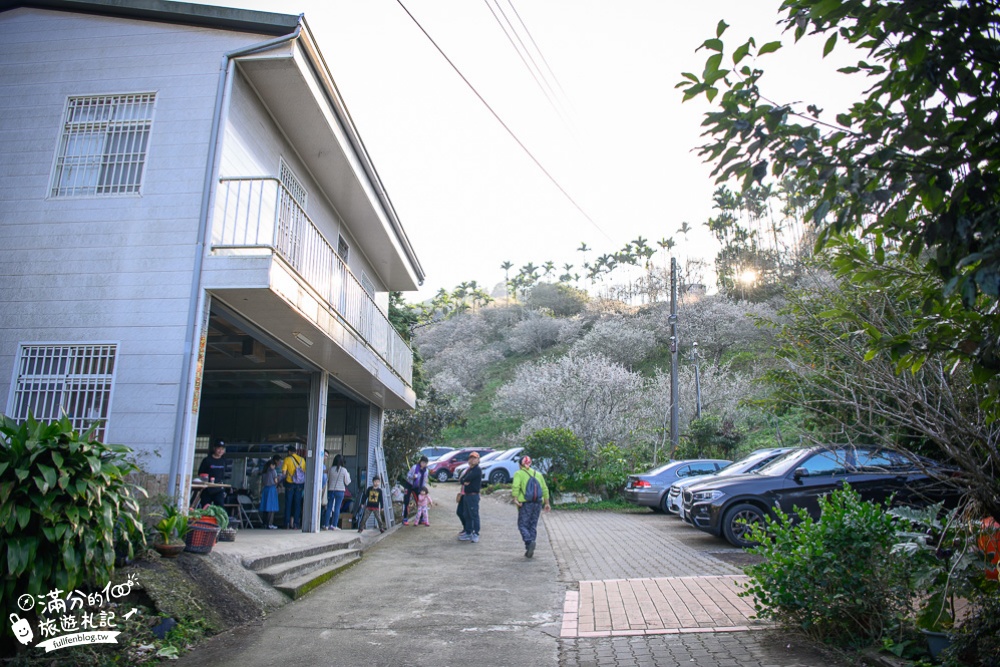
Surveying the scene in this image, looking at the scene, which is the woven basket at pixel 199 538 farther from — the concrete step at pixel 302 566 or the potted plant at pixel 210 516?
the concrete step at pixel 302 566

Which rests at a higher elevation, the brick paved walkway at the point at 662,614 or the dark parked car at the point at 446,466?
the dark parked car at the point at 446,466

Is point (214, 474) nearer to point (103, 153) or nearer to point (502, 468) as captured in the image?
point (103, 153)

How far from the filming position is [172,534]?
6.62 m

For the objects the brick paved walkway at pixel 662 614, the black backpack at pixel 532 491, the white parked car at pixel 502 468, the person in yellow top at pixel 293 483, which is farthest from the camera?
the white parked car at pixel 502 468

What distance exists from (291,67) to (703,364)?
108ft

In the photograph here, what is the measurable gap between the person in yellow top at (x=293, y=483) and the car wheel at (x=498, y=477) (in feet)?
46.1

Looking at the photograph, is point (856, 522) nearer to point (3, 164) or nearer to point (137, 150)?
point (137, 150)

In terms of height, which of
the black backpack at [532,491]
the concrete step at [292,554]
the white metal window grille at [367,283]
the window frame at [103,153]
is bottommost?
the concrete step at [292,554]

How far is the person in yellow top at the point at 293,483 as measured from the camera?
38.8 ft

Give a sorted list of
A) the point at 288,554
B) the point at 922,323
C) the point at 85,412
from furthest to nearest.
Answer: the point at 288,554 → the point at 85,412 → the point at 922,323

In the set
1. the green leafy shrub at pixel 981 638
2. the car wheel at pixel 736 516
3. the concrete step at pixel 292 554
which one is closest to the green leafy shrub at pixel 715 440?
the car wheel at pixel 736 516

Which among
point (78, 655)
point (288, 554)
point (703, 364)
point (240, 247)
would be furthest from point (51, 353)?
point (703, 364)

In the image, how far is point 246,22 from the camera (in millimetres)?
8742

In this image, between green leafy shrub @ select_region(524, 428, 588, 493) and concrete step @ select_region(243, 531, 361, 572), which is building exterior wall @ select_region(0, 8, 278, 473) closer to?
concrete step @ select_region(243, 531, 361, 572)
